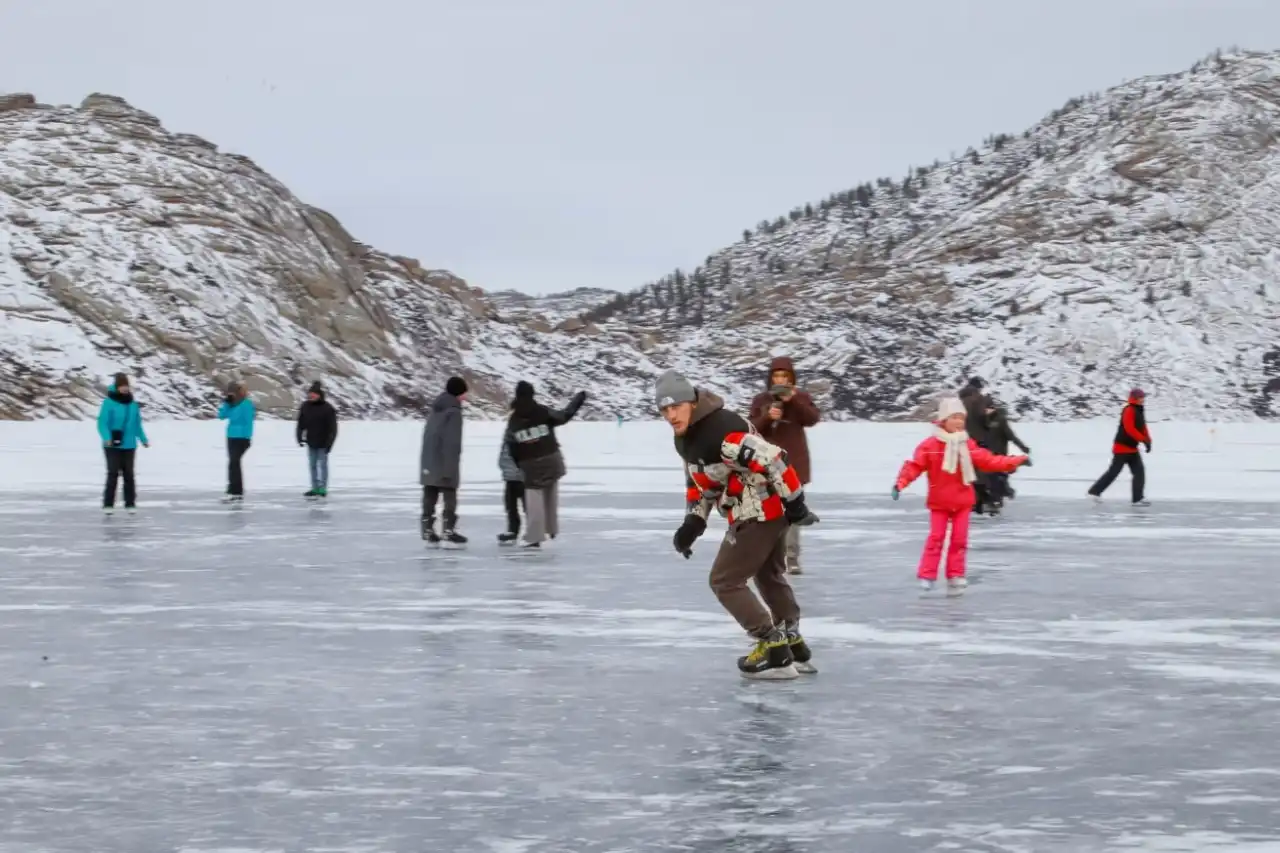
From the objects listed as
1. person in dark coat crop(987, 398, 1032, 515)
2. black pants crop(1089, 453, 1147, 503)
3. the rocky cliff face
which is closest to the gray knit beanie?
person in dark coat crop(987, 398, 1032, 515)

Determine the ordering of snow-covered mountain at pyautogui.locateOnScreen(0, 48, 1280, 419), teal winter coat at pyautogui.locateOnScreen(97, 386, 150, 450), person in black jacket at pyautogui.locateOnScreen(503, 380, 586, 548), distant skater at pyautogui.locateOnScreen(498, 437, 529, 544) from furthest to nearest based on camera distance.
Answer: snow-covered mountain at pyautogui.locateOnScreen(0, 48, 1280, 419), teal winter coat at pyautogui.locateOnScreen(97, 386, 150, 450), distant skater at pyautogui.locateOnScreen(498, 437, 529, 544), person in black jacket at pyautogui.locateOnScreen(503, 380, 586, 548)

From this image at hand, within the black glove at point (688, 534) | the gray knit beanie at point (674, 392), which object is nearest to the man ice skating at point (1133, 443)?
the black glove at point (688, 534)

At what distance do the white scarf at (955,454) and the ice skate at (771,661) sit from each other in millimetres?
4441

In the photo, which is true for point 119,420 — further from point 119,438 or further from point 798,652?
point 798,652

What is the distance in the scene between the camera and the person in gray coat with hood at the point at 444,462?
699 inches

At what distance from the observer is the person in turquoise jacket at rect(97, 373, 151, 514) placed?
22688 millimetres

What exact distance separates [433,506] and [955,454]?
636 centimetres

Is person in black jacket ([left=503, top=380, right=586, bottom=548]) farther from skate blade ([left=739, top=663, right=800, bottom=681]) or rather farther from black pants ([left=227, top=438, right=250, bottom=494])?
black pants ([left=227, top=438, right=250, bottom=494])

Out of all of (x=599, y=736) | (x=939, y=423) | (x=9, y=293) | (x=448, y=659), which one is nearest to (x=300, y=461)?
(x=939, y=423)

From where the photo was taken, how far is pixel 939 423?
1364 centimetres

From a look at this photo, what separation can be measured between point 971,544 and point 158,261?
101432 mm

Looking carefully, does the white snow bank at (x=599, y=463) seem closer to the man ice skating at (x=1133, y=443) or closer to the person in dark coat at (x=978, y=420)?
the man ice skating at (x=1133, y=443)

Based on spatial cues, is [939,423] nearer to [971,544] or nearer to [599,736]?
[971,544]

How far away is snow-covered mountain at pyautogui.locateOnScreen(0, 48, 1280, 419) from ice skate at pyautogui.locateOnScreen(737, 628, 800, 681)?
276 ft
